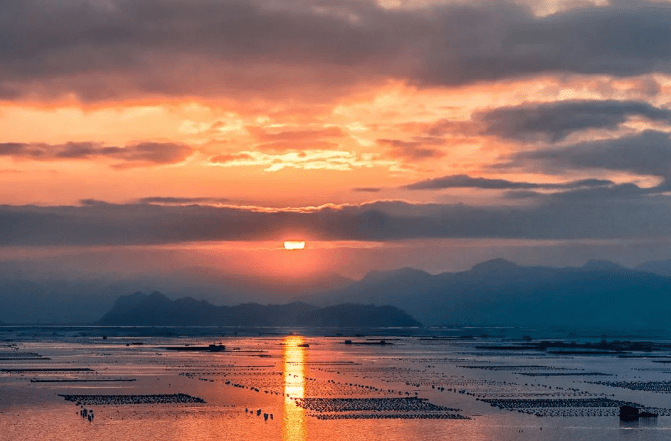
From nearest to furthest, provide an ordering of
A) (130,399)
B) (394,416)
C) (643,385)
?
(394,416) → (130,399) → (643,385)

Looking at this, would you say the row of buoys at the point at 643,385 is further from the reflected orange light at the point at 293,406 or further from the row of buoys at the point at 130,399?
the row of buoys at the point at 130,399

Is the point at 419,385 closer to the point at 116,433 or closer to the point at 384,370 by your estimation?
the point at 384,370

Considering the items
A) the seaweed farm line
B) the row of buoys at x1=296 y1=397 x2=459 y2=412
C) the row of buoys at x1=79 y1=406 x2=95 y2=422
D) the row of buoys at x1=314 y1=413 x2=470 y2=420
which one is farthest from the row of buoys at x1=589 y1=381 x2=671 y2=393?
the row of buoys at x1=79 y1=406 x2=95 y2=422

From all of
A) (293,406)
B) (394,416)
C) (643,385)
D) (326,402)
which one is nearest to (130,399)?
(293,406)

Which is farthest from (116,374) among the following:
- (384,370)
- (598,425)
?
(598,425)

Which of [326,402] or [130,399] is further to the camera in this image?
[130,399]

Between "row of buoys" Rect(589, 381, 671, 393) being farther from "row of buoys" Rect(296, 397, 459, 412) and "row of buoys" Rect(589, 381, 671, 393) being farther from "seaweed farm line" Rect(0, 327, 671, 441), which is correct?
"row of buoys" Rect(296, 397, 459, 412)

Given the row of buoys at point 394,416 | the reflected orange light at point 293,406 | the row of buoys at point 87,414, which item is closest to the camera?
the reflected orange light at point 293,406

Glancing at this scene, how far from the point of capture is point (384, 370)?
16988 centimetres

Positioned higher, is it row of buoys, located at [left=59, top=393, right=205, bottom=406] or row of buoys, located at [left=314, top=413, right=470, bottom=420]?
row of buoys, located at [left=59, top=393, right=205, bottom=406]

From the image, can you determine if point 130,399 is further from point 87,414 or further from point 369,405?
point 369,405

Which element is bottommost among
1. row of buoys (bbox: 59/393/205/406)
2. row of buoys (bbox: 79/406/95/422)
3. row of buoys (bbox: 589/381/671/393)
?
row of buoys (bbox: 589/381/671/393)

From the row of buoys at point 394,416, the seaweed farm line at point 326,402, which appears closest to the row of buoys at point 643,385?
the seaweed farm line at point 326,402

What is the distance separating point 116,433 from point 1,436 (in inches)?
415
